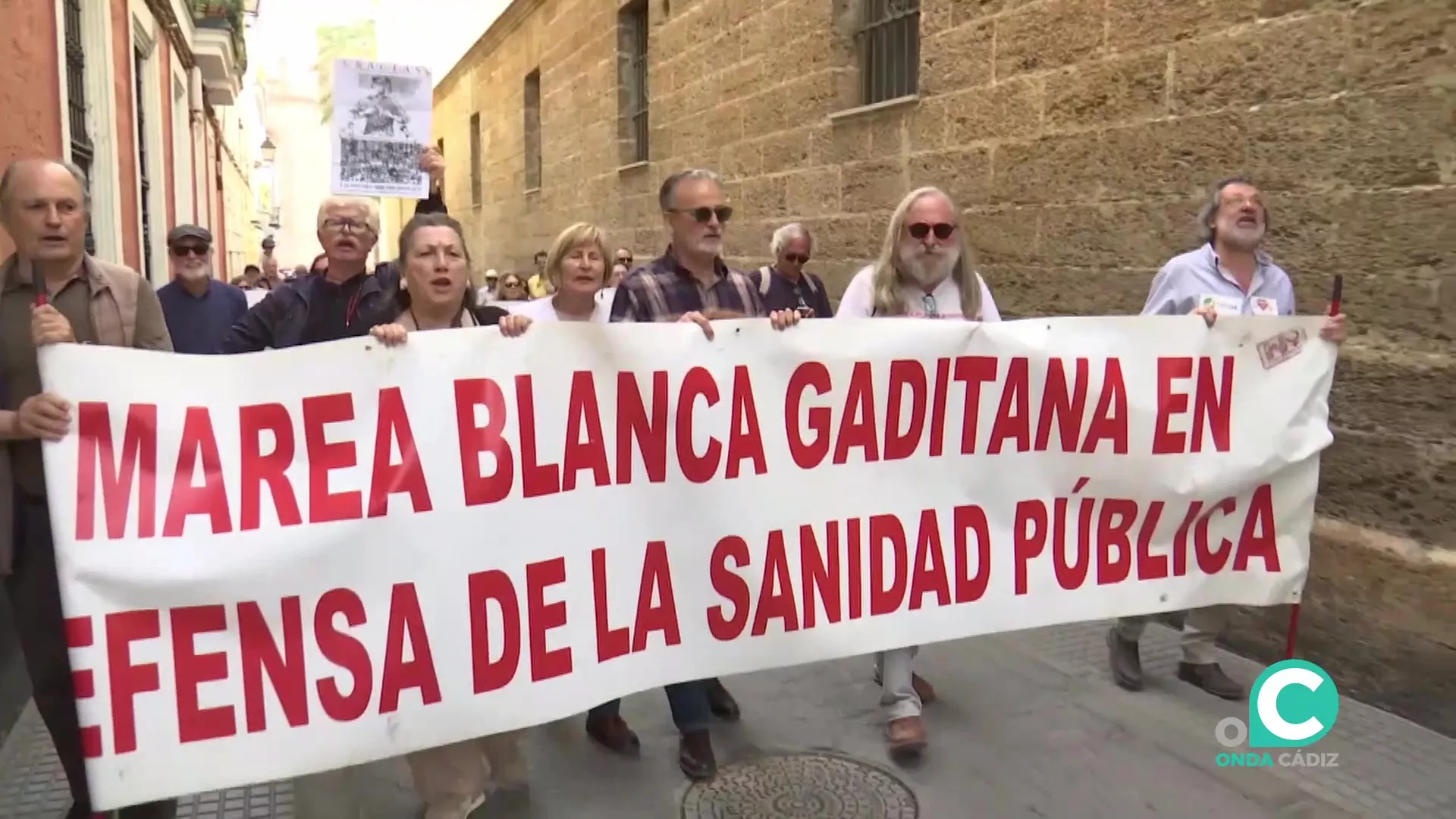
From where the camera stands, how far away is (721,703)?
3.80 m

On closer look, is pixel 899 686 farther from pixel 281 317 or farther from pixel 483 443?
pixel 281 317

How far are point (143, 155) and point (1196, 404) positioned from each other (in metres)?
10.6

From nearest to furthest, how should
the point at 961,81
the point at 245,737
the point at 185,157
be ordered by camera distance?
the point at 245,737 → the point at 961,81 → the point at 185,157

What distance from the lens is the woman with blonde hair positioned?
3.56m

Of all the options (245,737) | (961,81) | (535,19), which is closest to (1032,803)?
(245,737)

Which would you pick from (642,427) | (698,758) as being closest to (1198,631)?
(698,758)

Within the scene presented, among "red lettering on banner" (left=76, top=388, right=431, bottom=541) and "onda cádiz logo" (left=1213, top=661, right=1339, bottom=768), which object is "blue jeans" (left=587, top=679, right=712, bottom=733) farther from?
"onda cádiz logo" (left=1213, top=661, right=1339, bottom=768)

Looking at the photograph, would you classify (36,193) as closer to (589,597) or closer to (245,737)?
(245,737)

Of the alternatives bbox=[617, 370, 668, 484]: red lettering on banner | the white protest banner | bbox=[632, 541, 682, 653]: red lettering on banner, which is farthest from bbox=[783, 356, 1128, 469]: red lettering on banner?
bbox=[632, 541, 682, 653]: red lettering on banner

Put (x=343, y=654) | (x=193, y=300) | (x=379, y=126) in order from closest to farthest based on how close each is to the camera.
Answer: (x=343, y=654) → (x=193, y=300) → (x=379, y=126)

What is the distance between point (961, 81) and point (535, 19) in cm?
1184

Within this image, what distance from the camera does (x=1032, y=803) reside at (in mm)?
3137

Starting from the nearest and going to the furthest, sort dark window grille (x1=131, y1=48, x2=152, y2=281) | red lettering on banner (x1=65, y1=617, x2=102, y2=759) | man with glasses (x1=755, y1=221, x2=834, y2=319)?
1. red lettering on banner (x1=65, y1=617, x2=102, y2=759)
2. man with glasses (x1=755, y1=221, x2=834, y2=319)
3. dark window grille (x1=131, y1=48, x2=152, y2=281)

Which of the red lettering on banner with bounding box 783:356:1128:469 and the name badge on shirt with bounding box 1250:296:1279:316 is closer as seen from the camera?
the red lettering on banner with bounding box 783:356:1128:469
